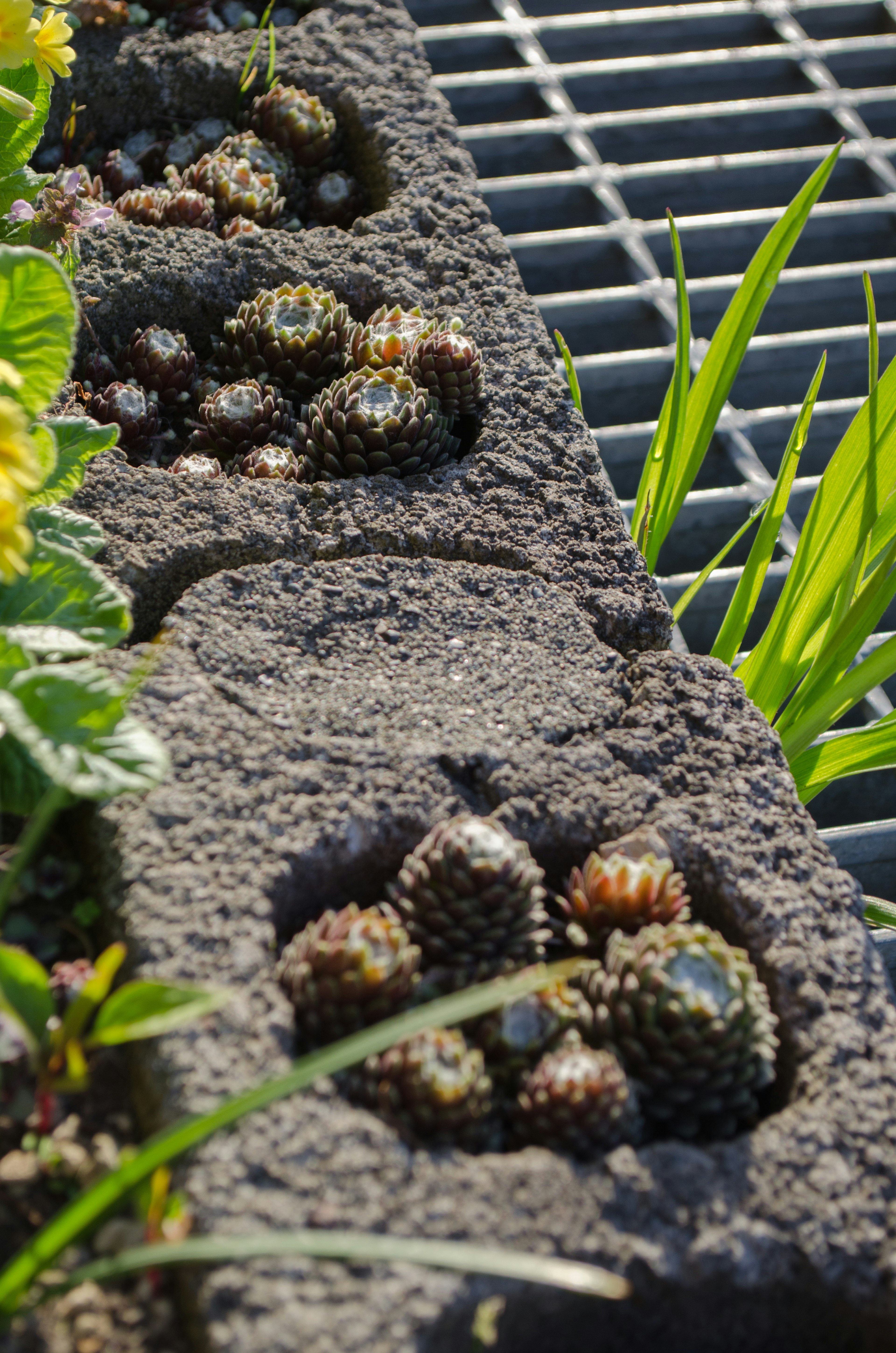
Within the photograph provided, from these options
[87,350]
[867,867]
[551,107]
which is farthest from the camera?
[551,107]

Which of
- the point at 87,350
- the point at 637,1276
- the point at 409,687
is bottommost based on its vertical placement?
the point at 637,1276

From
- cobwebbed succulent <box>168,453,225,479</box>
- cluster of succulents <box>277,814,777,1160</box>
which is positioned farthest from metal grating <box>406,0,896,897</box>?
cluster of succulents <box>277,814,777,1160</box>

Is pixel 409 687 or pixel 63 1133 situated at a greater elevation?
pixel 409 687

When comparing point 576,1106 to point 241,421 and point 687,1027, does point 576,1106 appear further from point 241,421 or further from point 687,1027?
point 241,421

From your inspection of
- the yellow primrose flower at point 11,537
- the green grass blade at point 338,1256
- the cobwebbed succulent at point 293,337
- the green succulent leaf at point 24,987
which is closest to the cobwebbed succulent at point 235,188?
the cobwebbed succulent at point 293,337

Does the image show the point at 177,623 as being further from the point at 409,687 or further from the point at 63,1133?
the point at 63,1133

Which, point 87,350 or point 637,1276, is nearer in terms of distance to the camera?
point 637,1276

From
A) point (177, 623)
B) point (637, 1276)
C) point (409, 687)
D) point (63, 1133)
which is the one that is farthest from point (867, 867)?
point (63, 1133)
